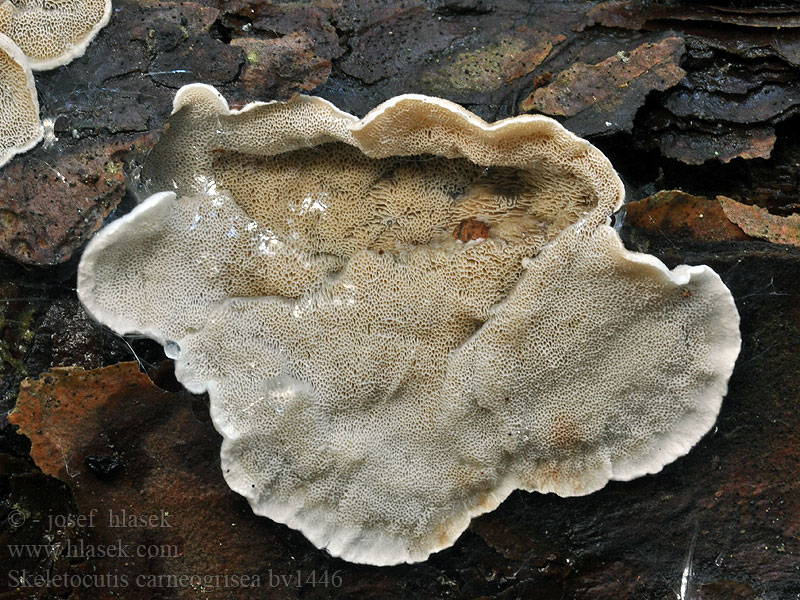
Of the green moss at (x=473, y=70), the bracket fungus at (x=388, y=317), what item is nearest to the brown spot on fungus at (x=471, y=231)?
the bracket fungus at (x=388, y=317)

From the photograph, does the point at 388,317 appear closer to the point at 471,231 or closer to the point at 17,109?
the point at 471,231

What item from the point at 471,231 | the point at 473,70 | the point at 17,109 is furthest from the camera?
the point at 473,70

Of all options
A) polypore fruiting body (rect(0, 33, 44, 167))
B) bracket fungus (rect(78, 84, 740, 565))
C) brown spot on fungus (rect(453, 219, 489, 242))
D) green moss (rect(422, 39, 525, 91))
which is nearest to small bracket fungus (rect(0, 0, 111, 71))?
polypore fruiting body (rect(0, 33, 44, 167))

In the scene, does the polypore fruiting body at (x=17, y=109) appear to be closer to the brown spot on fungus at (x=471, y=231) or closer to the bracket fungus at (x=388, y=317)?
the bracket fungus at (x=388, y=317)

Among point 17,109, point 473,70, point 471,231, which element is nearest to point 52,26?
point 17,109

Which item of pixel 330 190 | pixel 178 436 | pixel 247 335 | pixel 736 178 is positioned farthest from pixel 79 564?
pixel 736 178
